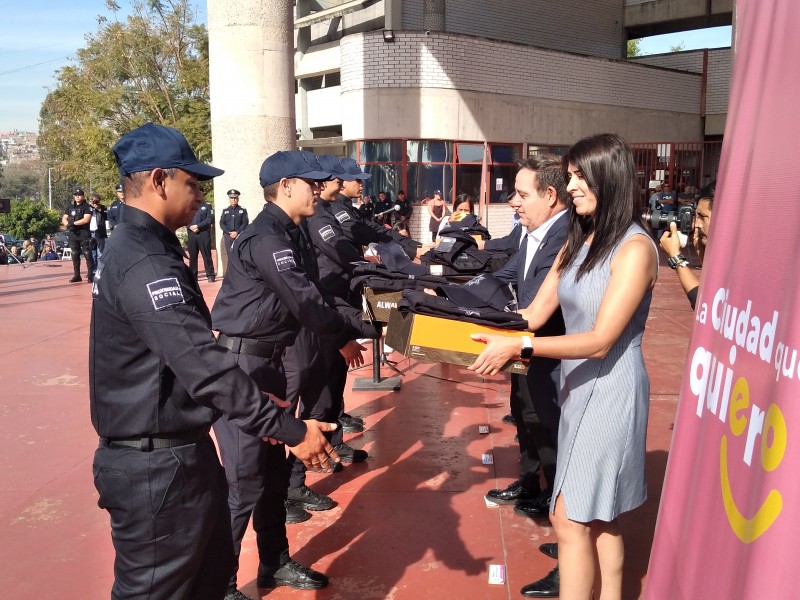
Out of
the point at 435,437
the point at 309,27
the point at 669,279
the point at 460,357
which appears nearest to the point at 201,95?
the point at 309,27

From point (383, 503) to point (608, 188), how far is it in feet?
8.36

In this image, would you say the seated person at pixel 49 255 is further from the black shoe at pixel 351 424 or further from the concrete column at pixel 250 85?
the black shoe at pixel 351 424

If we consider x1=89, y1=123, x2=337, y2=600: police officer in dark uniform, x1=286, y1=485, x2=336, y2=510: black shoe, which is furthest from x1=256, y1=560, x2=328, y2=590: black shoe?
x1=89, y1=123, x2=337, y2=600: police officer in dark uniform

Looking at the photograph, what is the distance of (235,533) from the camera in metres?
3.20

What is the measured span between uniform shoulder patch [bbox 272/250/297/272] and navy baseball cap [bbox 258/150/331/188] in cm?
48

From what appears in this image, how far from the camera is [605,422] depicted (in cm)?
247

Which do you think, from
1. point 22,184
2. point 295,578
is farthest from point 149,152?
point 22,184

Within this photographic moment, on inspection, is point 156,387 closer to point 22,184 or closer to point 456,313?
point 456,313

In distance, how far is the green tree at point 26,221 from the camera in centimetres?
4634

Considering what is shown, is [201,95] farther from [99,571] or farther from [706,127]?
[99,571]

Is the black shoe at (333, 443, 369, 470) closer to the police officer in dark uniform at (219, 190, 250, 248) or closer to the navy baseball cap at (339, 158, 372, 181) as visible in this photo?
the navy baseball cap at (339, 158, 372, 181)

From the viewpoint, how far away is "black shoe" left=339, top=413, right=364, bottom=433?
18.3 ft

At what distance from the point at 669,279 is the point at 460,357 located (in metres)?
12.8

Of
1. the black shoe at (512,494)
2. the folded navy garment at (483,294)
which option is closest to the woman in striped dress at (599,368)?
the folded navy garment at (483,294)
